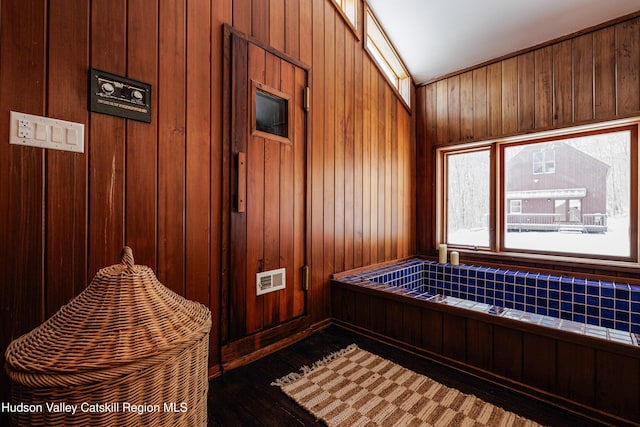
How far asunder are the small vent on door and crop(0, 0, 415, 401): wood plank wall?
0.27 meters

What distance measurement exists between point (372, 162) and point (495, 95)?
133 centimetres

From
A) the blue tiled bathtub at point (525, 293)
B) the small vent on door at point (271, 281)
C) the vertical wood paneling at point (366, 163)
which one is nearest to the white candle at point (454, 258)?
the blue tiled bathtub at point (525, 293)

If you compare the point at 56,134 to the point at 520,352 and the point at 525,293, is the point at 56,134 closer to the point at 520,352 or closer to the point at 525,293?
the point at 520,352

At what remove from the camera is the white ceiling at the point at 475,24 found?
7.25ft

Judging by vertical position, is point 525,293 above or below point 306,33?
below

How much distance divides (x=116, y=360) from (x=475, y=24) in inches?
126

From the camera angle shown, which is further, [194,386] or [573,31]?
[573,31]

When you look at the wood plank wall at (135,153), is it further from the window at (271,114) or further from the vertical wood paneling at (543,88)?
the vertical wood paneling at (543,88)

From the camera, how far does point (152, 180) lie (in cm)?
140

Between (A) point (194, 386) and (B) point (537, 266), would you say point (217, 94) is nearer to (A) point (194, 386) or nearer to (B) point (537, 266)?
(A) point (194, 386)

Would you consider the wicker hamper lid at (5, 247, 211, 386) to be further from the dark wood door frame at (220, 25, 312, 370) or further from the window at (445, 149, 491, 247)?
the window at (445, 149, 491, 247)

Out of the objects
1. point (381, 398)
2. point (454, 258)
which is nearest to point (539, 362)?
point (381, 398)

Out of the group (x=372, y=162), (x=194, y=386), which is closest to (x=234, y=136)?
(x=194, y=386)

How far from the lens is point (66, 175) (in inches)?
46.1
